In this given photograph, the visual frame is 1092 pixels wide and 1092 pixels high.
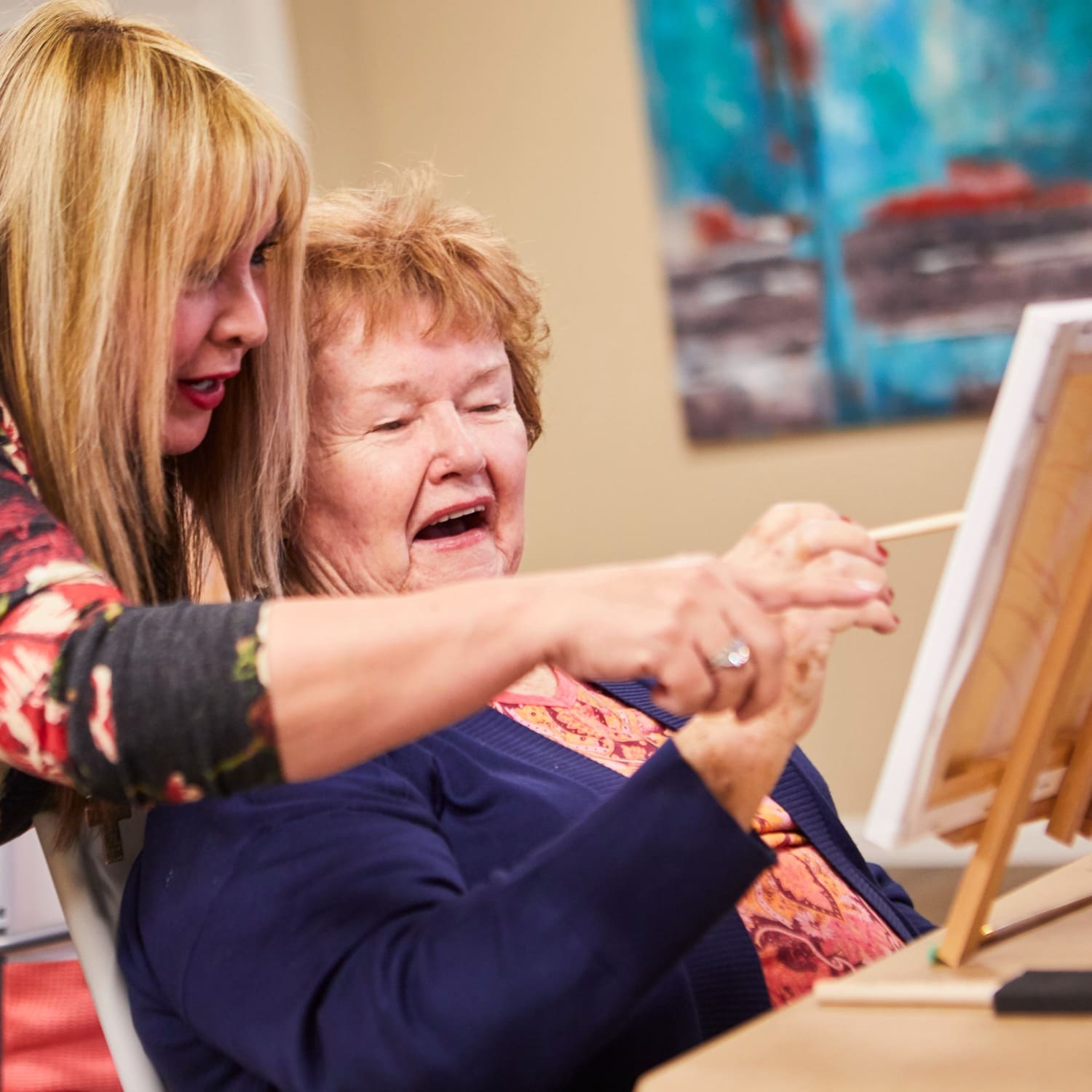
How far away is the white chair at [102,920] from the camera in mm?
1068

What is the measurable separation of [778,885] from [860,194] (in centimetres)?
225

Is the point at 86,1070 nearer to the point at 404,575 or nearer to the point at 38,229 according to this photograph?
the point at 404,575

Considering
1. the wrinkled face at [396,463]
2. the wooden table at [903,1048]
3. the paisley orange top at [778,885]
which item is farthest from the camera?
the wrinkled face at [396,463]

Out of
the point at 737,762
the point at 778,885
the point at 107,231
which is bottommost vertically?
the point at 778,885

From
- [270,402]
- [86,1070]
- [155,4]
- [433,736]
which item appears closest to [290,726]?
[433,736]

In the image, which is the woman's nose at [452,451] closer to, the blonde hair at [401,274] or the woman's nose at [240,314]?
the blonde hair at [401,274]

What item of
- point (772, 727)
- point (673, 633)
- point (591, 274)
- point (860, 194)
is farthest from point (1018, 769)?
point (591, 274)

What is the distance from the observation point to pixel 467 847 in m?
1.10

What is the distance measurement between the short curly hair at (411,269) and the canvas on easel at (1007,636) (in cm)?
70

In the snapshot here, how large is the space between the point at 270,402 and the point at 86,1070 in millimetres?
763

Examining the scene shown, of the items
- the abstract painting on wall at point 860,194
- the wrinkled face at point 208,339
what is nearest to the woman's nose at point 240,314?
the wrinkled face at point 208,339

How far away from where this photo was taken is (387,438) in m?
1.39

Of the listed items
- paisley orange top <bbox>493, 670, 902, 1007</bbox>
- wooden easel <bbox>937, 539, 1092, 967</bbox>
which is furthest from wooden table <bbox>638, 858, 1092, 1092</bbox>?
paisley orange top <bbox>493, 670, 902, 1007</bbox>

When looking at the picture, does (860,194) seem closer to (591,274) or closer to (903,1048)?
(591,274)
